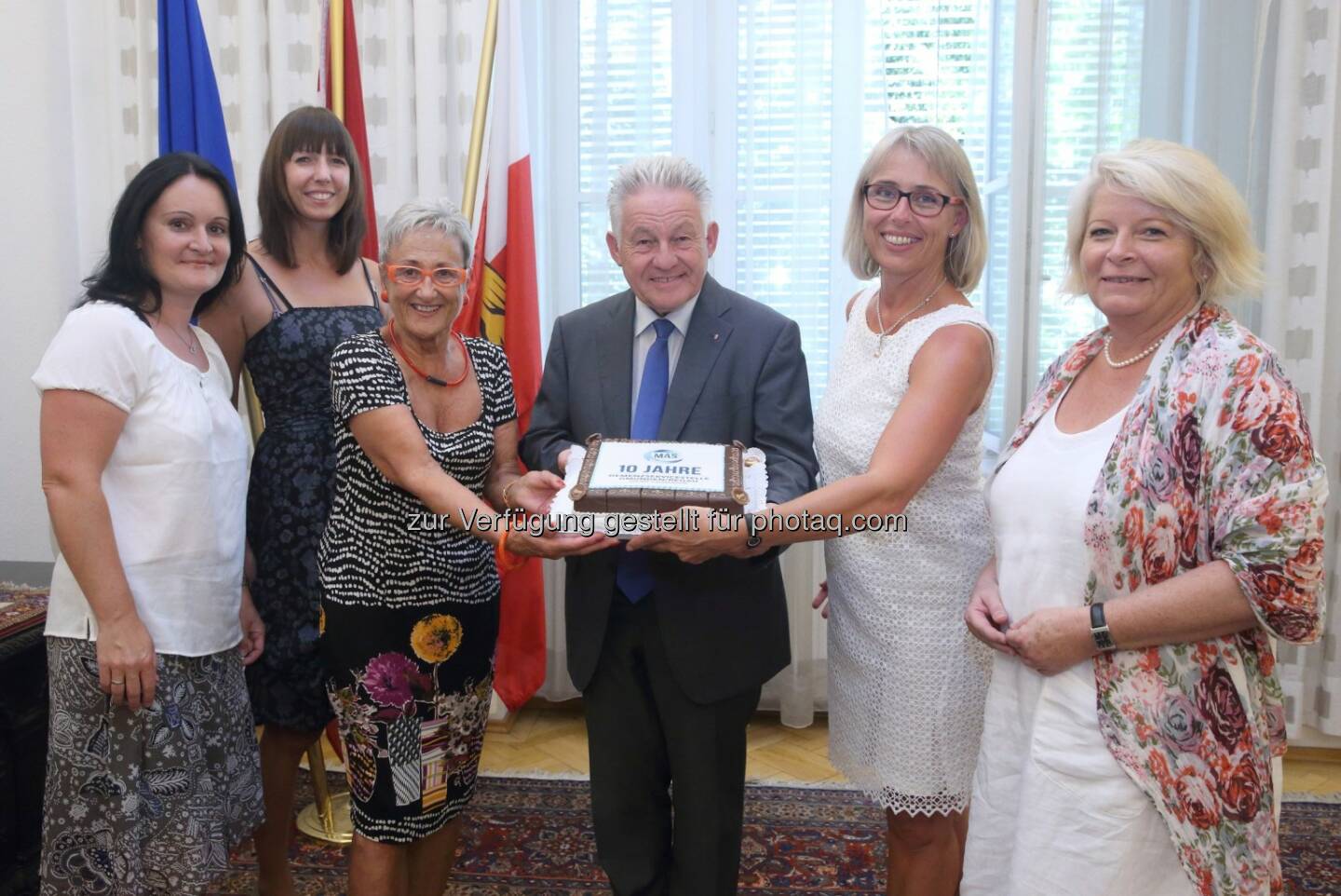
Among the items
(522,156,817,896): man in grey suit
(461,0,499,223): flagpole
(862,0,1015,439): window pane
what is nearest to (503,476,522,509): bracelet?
(522,156,817,896): man in grey suit

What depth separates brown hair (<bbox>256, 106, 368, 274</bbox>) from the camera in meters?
2.28

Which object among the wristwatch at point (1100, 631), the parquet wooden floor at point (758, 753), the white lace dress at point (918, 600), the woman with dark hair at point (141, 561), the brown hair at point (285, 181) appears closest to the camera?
the wristwatch at point (1100, 631)

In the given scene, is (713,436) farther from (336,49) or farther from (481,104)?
(336,49)

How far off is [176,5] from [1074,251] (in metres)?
2.71

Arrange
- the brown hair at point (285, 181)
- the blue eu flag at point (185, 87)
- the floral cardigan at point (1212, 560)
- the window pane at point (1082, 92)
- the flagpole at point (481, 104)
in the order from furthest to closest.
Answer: the window pane at point (1082, 92) < the flagpole at point (481, 104) < the blue eu flag at point (185, 87) < the brown hair at point (285, 181) < the floral cardigan at point (1212, 560)

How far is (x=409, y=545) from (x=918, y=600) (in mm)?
996

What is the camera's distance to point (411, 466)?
1.75 metres

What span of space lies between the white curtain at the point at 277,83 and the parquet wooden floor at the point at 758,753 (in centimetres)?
204

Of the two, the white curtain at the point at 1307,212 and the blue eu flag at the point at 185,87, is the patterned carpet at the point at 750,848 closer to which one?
the white curtain at the point at 1307,212

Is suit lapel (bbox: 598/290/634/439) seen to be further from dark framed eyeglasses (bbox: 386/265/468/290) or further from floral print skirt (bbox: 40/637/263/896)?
floral print skirt (bbox: 40/637/263/896)

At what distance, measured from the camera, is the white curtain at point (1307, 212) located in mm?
3057

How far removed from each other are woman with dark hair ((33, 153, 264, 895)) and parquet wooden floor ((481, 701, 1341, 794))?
63.0 inches

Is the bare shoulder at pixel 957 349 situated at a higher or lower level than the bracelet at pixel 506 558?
higher

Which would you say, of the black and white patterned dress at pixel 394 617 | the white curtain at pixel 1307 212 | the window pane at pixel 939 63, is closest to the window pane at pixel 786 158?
the window pane at pixel 939 63
